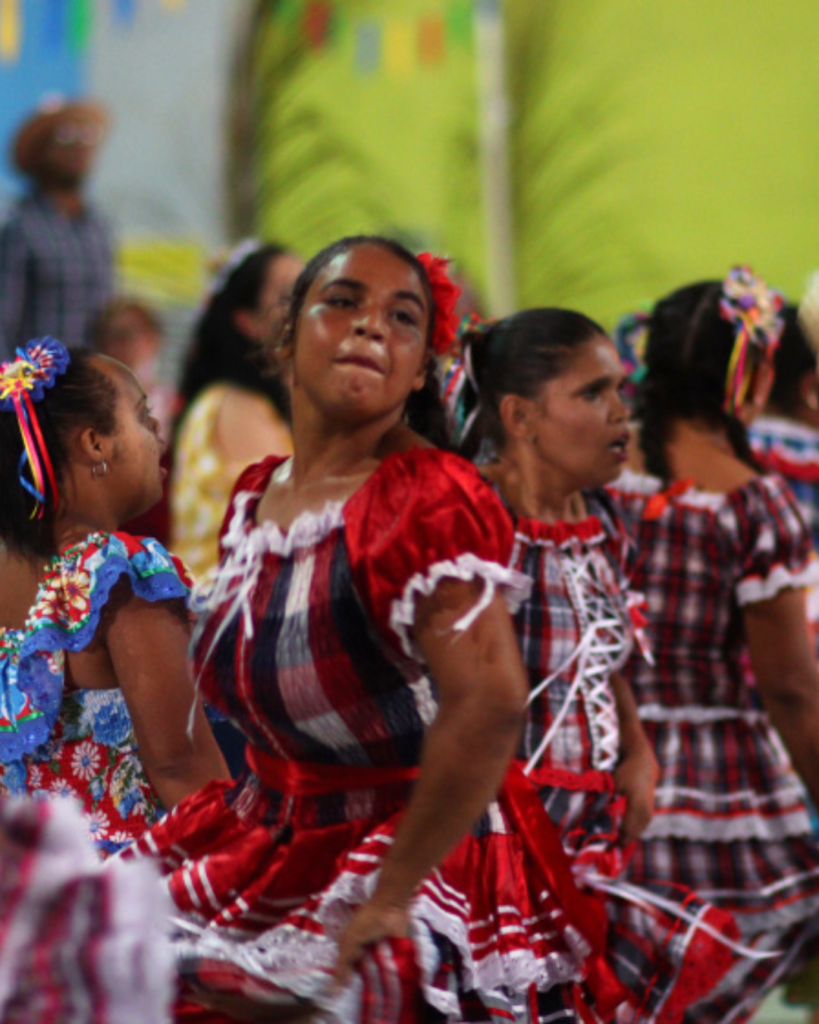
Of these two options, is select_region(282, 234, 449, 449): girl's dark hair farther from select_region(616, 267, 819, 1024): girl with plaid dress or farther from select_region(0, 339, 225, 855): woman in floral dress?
select_region(616, 267, 819, 1024): girl with plaid dress

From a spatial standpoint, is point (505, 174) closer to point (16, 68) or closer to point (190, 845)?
point (16, 68)

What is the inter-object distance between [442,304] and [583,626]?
2.59 feet

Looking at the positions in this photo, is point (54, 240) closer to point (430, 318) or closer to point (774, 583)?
point (774, 583)

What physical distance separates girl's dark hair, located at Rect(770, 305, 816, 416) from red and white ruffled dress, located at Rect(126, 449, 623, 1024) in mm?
1953

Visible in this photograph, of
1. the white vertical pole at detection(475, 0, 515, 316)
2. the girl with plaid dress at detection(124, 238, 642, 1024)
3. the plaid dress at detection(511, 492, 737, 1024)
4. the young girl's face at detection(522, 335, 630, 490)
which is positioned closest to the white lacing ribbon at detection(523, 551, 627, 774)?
the plaid dress at detection(511, 492, 737, 1024)

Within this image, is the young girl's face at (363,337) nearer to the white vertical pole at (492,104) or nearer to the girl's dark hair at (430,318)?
the girl's dark hair at (430,318)

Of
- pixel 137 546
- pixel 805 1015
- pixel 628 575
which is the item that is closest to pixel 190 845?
pixel 137 546

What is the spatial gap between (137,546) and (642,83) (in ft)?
20.2

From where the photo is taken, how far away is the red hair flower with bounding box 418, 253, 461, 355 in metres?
2.22

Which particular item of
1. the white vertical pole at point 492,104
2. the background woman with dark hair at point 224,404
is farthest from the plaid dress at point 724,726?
the white vertical pole at point 492,104

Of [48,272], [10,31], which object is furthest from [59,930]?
[10,31]

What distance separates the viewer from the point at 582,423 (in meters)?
2.88

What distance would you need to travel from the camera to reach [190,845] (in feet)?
7.22

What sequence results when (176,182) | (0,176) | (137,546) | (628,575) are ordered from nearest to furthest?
(137,546) → (628,575) → (0,176) → (176,182)
